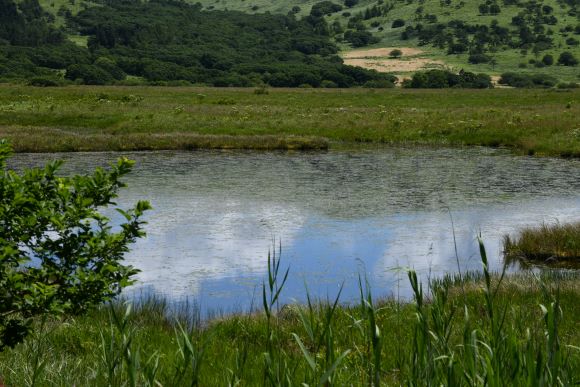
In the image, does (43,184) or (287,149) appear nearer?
(43,184)

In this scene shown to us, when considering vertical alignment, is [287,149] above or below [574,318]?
below

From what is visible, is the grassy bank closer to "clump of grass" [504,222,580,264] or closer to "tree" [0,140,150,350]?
"clump of grass" [504,222,580,264]

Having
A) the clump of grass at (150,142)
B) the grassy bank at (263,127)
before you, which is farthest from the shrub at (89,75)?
the clump of grass at (150,142)

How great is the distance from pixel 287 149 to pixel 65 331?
32173 millimetres

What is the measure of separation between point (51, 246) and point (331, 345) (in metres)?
4.71

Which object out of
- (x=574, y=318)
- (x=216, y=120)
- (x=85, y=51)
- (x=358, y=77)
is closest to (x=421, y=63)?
(x=358, y=77)

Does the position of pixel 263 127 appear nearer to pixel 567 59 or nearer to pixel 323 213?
pixel 323 213

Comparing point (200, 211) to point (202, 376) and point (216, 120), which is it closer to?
point (202, 376)

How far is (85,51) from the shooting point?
198m

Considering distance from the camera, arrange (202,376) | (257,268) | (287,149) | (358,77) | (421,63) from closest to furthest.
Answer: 1. (202,376)
2. (257,268)
3. (287,149)
4. (358,77)
5. (421,63)

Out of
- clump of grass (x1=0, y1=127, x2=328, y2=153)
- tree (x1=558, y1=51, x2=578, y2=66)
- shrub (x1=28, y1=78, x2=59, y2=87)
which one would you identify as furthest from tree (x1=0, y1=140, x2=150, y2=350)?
tree (x1=558, y1=51, x2=578, y2=66)

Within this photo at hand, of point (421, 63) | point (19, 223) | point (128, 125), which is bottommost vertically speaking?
point (421, 63)

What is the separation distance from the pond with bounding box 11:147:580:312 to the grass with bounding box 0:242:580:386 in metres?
1.47

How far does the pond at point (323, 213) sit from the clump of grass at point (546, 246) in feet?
1.54
